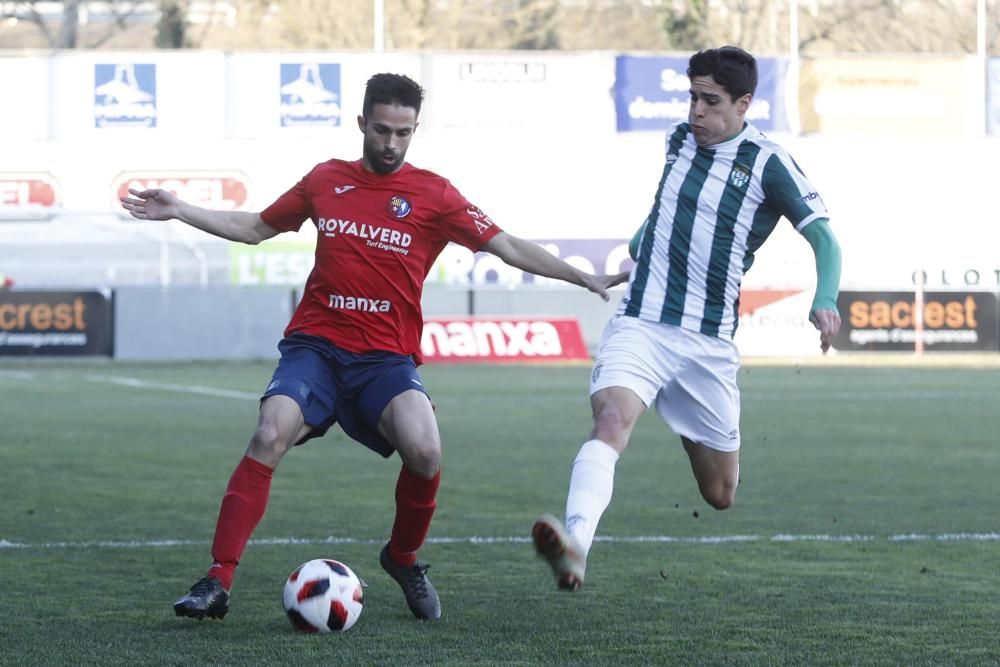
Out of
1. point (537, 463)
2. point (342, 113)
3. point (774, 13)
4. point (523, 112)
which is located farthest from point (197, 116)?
point (537, 463)

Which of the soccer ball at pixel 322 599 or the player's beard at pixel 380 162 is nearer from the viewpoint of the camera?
the soccer ball at pixel 322 599

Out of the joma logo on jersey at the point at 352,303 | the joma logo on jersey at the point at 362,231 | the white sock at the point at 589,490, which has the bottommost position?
the white sock at the point at 589,490

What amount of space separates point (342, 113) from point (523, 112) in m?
4.02

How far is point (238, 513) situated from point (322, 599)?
419 millimetres

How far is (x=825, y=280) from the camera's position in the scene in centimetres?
589

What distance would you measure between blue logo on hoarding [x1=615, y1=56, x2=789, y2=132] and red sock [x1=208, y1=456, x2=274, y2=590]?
31.5 metres

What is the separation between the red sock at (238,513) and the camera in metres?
5.82

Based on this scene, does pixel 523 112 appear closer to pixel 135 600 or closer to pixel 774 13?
pixel 774 13

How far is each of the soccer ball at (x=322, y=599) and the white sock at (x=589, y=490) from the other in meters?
0.89

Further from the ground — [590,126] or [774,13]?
[774,13]

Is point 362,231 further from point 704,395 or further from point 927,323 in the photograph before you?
point 927,323

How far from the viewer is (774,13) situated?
148 feet

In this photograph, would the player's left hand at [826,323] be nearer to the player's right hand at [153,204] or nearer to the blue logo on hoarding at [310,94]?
the player's right hand at [153,204]

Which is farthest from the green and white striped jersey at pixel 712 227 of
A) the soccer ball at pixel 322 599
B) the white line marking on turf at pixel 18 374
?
the white line marking on turf at pixel 18 374
